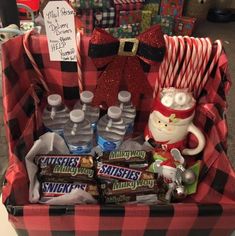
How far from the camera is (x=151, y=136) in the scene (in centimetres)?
83

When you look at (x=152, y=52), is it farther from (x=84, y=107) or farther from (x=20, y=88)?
(x=20, y=88)

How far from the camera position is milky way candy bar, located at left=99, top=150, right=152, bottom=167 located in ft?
2.35

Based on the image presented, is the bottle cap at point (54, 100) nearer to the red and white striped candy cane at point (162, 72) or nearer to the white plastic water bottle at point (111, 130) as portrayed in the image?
the white plastic water bottle at point (111, 130)

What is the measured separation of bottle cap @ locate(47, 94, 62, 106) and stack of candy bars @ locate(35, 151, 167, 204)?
0.53 ft

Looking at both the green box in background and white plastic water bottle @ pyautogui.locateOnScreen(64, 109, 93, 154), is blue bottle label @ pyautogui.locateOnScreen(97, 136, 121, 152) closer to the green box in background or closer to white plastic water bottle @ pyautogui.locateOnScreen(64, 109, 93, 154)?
white plastic water bottle @ pyautogui.locateOnScreen(64, 109, 93, 154)

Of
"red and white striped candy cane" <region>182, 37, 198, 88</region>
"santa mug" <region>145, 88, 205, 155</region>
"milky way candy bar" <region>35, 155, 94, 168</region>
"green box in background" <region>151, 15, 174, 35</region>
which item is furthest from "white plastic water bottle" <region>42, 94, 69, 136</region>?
"green box in background" <region>151, 15, 174, 35</region>

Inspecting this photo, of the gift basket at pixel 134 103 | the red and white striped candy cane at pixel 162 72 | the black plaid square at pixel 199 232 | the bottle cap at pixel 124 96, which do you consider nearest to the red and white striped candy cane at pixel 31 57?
the gift basket at pixel 134 103

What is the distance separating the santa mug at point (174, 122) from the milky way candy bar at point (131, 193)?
6.9 inches

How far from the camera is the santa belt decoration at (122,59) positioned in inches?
28.8

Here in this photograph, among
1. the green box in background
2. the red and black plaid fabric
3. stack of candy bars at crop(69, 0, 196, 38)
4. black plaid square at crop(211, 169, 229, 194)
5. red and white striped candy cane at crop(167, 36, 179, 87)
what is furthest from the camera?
the green box in background

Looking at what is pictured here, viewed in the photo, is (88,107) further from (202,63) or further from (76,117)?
(202,63)

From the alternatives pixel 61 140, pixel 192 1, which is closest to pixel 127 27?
pixel 192 1

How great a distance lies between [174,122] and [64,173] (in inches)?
11.9

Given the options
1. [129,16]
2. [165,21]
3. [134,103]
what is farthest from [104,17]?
[134,103]
